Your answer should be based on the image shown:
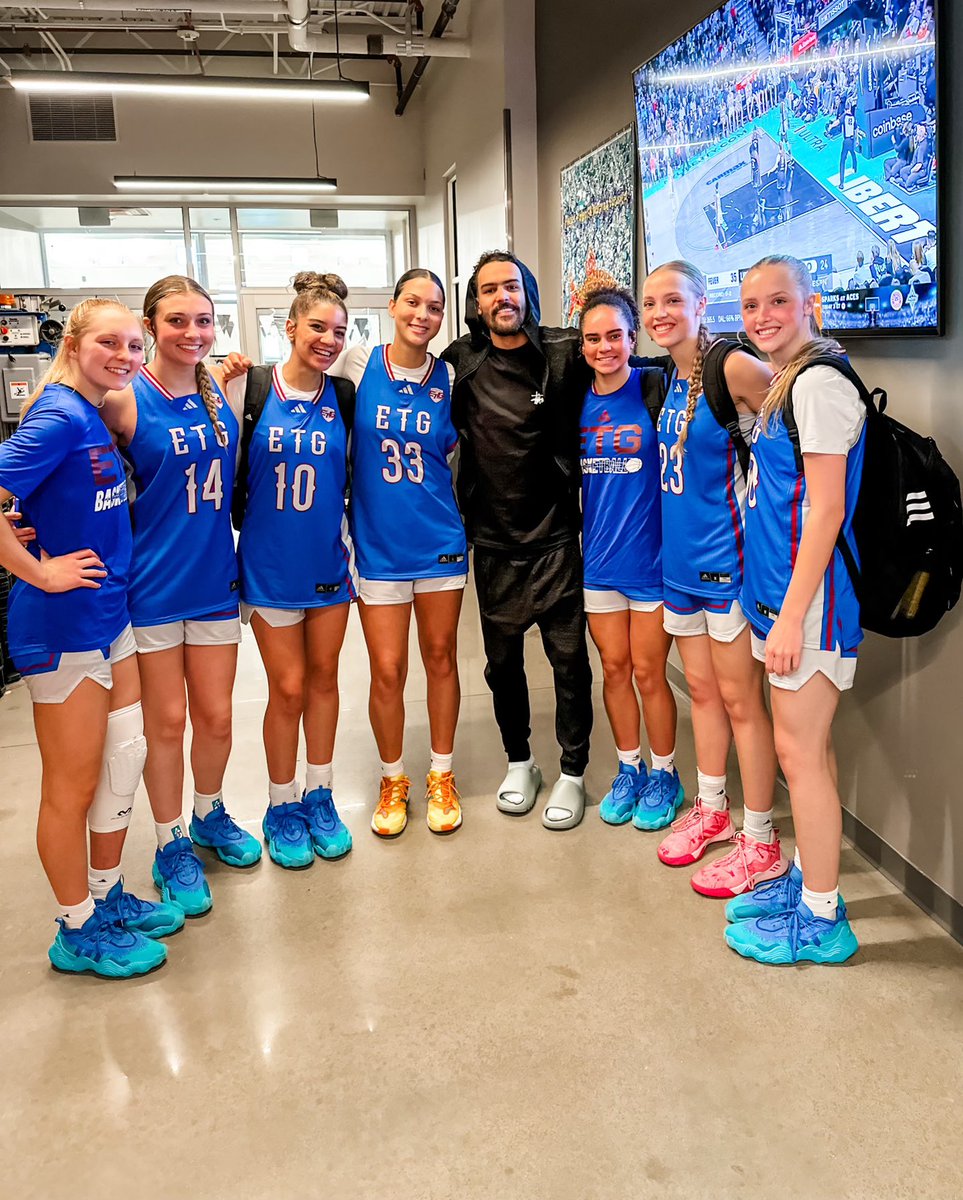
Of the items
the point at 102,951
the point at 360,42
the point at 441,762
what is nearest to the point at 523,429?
the point at 441,762

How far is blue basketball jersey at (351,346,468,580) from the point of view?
2725mm

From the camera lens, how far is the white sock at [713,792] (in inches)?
109

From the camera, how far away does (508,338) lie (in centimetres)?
277

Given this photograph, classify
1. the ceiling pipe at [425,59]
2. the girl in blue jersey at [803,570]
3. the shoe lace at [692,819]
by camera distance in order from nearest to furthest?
the girl in blue jersey at [803,570] → the shoe lace at [692,819] → the ceiling pipe at [425,59]

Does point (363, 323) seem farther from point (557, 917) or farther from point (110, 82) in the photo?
point (557, 917)

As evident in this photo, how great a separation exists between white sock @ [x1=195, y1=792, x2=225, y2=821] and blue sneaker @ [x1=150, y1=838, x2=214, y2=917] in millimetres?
190

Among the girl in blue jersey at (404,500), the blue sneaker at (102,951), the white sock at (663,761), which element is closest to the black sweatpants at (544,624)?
the girl in blue jersey at (404,500)

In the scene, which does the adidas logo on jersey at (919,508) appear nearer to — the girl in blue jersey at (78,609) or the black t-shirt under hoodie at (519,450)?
the black t-shirt under hoodie at (519,450)

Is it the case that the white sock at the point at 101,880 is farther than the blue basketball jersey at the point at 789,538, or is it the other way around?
the white sock at the point at 101,880

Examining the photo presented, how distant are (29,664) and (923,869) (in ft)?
7.34

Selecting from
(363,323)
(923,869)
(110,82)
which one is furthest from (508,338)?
(363,323)

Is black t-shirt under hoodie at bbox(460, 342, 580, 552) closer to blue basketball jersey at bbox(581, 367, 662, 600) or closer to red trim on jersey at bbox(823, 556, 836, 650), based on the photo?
blue basketball jersey at bbox(581, 367, 662, 600)

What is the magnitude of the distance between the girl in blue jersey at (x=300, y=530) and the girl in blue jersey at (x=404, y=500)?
0.08 metres

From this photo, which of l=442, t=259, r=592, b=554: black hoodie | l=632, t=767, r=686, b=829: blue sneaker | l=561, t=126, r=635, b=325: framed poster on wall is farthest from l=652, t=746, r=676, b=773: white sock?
l=561, t=126, r=635, b=325: framed poster on wall
